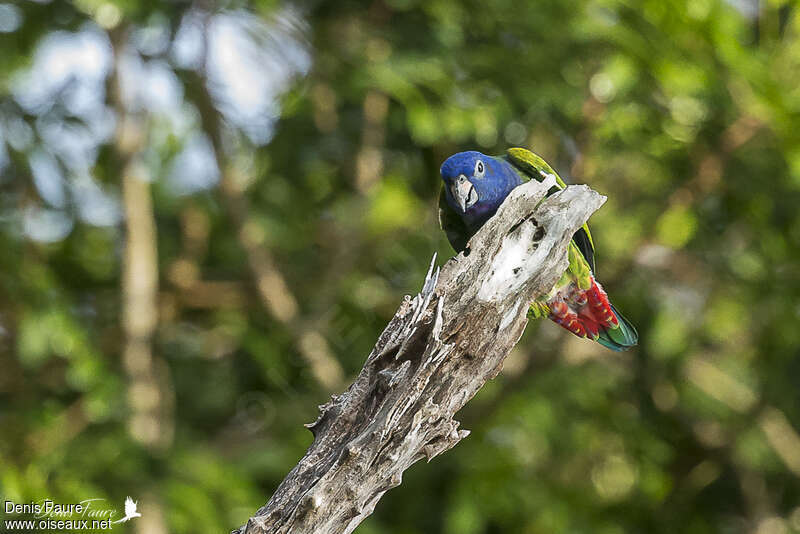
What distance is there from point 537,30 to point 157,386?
137 inches

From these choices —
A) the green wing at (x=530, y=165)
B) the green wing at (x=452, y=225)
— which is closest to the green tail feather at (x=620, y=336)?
the green wing at (x=530, y=165)

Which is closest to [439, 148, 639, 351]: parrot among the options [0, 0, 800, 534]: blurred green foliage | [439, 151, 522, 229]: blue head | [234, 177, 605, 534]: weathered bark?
[439, 151, 522, 229]: blue head

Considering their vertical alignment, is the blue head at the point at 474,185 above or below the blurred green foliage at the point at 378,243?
above

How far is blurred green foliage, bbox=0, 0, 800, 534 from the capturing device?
195 inches

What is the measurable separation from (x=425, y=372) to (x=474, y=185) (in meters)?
1.07

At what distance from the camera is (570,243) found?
281cm

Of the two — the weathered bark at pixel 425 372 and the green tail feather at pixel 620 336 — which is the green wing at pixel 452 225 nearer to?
the green tail feather at pixel 620 336

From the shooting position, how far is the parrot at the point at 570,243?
3018mm

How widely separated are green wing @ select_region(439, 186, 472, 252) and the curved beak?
0.85 feet

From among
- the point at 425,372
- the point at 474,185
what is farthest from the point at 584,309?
the point at 425,372

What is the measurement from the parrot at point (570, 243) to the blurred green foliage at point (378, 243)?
1.44 m

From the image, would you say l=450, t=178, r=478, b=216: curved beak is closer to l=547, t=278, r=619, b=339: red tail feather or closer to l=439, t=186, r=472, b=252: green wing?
l=439, t=186, r=472, b=252: green wing

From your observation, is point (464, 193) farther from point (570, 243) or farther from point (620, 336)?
point (620, 336)

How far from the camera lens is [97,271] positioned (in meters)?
6.65
